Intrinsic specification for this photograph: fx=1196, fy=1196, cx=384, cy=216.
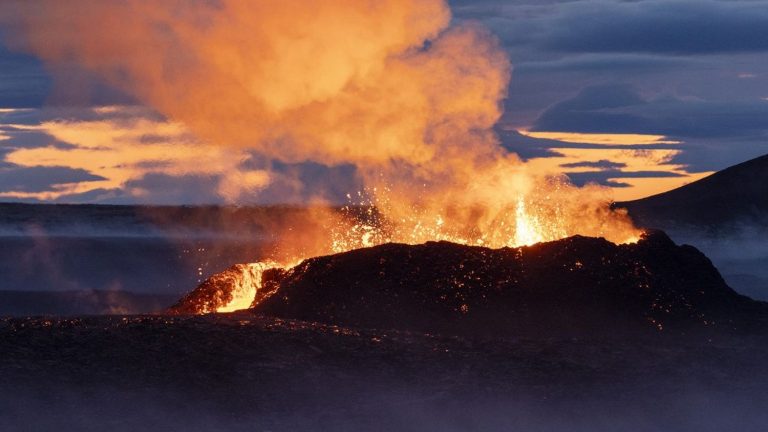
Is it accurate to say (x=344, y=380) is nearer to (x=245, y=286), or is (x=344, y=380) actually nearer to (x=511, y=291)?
(x=511, y=291)

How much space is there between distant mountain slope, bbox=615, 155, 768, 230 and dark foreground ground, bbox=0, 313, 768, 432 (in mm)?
37267

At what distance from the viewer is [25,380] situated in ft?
51.0

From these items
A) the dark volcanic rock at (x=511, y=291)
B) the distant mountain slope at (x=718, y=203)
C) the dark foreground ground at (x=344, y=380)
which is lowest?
the dark foreground ground at (x=344, y=380)

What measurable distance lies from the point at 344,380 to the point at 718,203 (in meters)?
42.8

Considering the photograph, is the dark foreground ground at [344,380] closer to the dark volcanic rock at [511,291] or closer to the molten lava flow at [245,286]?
the dark volcanic rock at [511,291]

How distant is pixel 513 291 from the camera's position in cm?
2083

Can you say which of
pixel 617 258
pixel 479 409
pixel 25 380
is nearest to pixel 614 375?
pixel 479 409

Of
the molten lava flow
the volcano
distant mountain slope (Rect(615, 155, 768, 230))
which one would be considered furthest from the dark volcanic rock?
distant mountain slope (Rect(615, 155, 768, 230))

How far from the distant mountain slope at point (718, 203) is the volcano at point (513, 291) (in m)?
33.7

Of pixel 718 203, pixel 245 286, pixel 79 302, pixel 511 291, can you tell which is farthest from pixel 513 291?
pixel 718 203

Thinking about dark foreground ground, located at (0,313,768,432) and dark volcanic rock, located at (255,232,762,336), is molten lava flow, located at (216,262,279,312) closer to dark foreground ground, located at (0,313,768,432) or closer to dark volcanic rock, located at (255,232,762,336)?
dark volcanic rock, located at (255,232,762,336)

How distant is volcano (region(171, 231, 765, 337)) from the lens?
66.7ft

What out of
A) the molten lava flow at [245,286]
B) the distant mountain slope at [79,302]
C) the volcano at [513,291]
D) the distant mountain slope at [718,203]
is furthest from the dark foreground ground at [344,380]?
the distant mountain slope at [718,203]

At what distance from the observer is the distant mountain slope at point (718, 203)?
54656 mm
